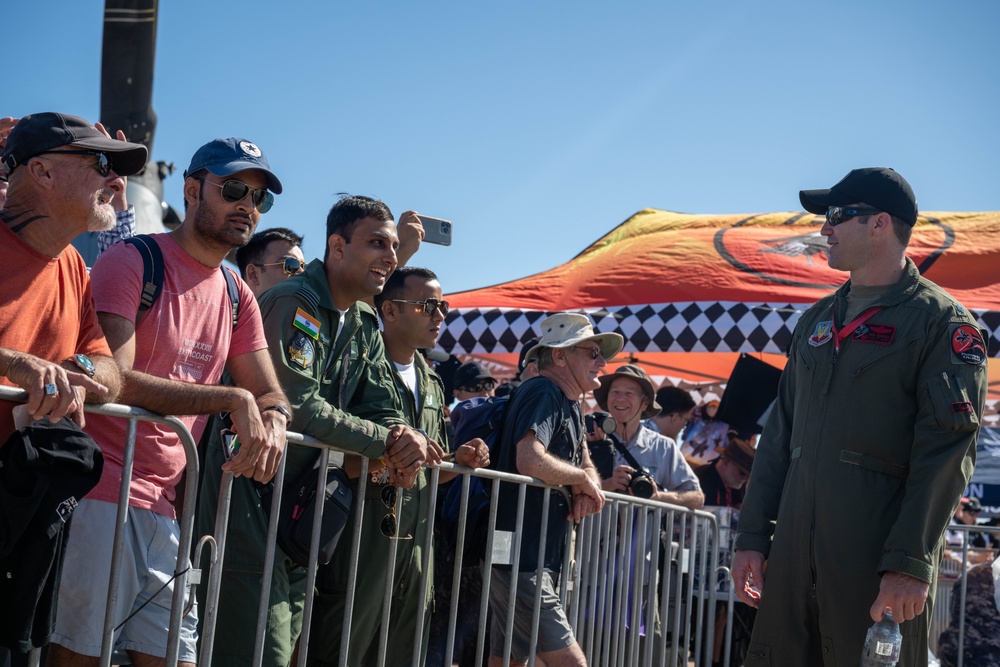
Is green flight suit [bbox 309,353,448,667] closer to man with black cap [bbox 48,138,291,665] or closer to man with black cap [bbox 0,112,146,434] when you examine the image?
man with black cap [bbox 48,138,291,665]

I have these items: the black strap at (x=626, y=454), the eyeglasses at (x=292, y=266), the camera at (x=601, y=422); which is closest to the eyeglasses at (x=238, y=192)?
the eyeglasses at (x=292, y=266)

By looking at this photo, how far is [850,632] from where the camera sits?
10.6ft

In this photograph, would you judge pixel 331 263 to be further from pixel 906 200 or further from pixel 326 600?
pixel 906 200

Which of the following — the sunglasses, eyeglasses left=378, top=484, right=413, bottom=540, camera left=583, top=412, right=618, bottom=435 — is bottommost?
eyeglasses left=378, top=484, right=413, bottom=540

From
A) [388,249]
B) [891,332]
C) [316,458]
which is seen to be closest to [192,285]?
[316,458]

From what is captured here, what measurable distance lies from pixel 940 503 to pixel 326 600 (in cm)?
218

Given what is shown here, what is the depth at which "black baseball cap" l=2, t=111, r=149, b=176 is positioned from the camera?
2.72 m

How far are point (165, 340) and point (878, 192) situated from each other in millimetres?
2487

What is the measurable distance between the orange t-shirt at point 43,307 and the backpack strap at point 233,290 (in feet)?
1.85

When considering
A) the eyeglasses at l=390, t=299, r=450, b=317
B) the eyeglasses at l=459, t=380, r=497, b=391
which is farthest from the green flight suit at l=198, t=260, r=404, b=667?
the eyeglasses at l=459, t=380, r=497, b=391

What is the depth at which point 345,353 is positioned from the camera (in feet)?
13.0

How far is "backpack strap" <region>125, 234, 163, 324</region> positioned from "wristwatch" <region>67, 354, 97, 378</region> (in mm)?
466

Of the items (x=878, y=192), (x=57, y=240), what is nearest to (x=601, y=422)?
(x=878, y=192)

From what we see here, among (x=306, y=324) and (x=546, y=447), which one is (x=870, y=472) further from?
(x=306, y=324)
